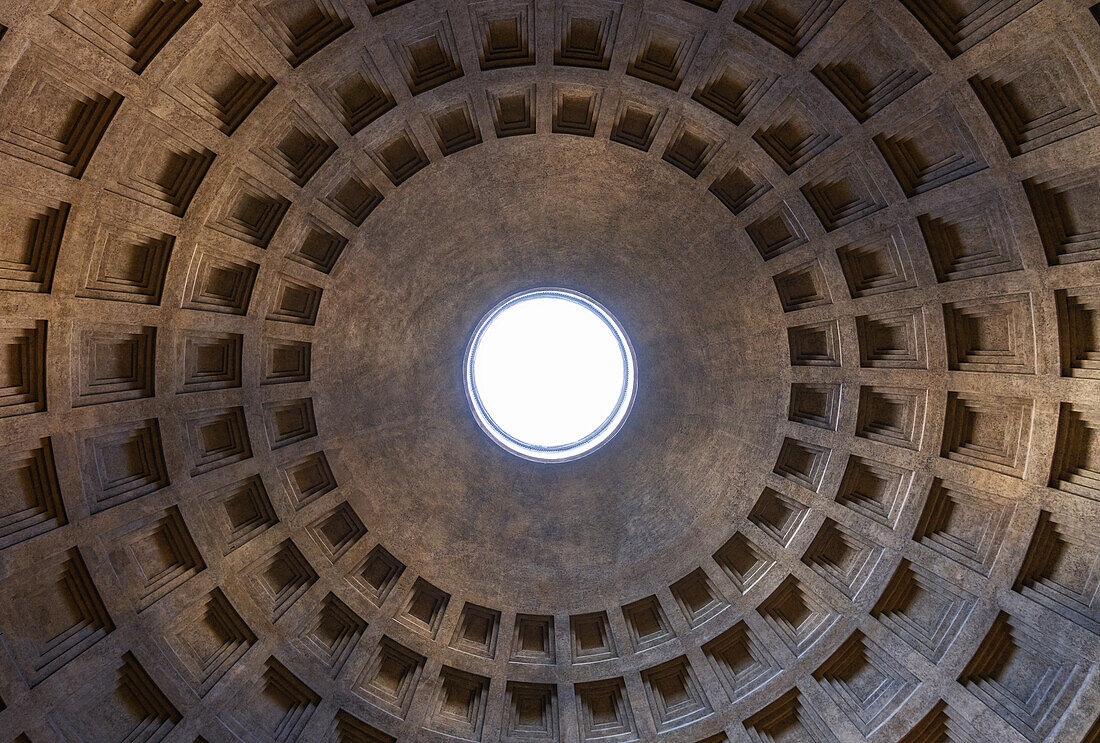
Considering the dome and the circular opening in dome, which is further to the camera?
the circular opening in dome

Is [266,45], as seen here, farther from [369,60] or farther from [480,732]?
[480,732]

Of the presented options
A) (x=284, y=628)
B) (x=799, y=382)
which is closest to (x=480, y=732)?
(x=284, y=628)

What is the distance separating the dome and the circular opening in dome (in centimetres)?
47

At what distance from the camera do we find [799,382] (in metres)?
23.2

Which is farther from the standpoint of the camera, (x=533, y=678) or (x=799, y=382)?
(x=533, y=678)

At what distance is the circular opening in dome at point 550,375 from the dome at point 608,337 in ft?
1.53

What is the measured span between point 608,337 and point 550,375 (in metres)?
6.93

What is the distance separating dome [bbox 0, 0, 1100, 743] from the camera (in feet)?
56.0

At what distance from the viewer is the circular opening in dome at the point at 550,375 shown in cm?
2647

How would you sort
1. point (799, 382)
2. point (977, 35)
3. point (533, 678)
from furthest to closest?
point (533, 678) < point (799, 382) < point (977, 35)

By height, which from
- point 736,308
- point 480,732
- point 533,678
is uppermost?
point 736,308

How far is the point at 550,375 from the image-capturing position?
34.4 metres

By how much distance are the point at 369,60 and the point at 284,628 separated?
17.2 m

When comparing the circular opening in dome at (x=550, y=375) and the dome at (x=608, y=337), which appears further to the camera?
the circular opening in dome at (x=550, y=375)
